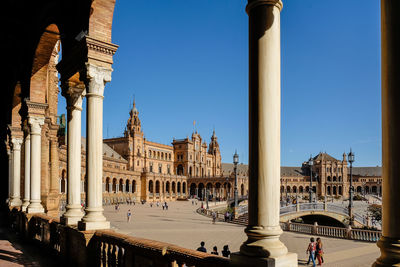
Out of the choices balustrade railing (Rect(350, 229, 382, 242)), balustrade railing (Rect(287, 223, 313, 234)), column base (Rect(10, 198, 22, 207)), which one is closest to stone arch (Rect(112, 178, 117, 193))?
balustrade railing (Rect(287, 223, 313, 234))

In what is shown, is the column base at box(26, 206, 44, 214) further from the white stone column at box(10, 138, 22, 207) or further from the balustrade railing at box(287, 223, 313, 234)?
the balustrade railing at box(287, 223, 313, 234)

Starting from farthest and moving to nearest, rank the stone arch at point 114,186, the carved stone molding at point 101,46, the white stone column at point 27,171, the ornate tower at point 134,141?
1. the ornate tower at point 134,141
2. the stone arch at point 114,186
3. the white stone column at point 27,171
4. the carved stone molding at point 101,46

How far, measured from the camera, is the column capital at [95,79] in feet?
24.3

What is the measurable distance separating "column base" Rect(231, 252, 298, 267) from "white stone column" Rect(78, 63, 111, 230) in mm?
4170

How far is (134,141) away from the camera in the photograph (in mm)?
89438

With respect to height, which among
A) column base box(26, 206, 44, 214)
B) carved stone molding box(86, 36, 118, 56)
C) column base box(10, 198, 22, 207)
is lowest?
column base box(10, 198, 22, 207)

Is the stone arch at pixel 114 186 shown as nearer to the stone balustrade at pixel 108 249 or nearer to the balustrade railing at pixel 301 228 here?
the balustrade railing at pixel 301 228

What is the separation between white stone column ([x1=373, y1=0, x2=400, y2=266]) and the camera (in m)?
2.97

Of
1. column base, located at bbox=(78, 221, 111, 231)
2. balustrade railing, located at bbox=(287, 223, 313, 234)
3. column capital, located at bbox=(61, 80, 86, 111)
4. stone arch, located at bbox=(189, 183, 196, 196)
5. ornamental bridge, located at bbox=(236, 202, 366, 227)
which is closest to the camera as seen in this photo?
column base, located at bbox=(78, 221, 111, 231)

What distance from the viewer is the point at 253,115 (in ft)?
12.8

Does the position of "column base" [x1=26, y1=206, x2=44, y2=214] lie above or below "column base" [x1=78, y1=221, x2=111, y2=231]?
below

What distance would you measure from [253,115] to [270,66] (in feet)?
1.97

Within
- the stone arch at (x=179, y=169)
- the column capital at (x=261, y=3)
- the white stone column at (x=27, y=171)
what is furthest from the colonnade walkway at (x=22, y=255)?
the stone arch at (x=179, y=169)

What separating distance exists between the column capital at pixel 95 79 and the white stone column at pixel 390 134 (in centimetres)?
591
